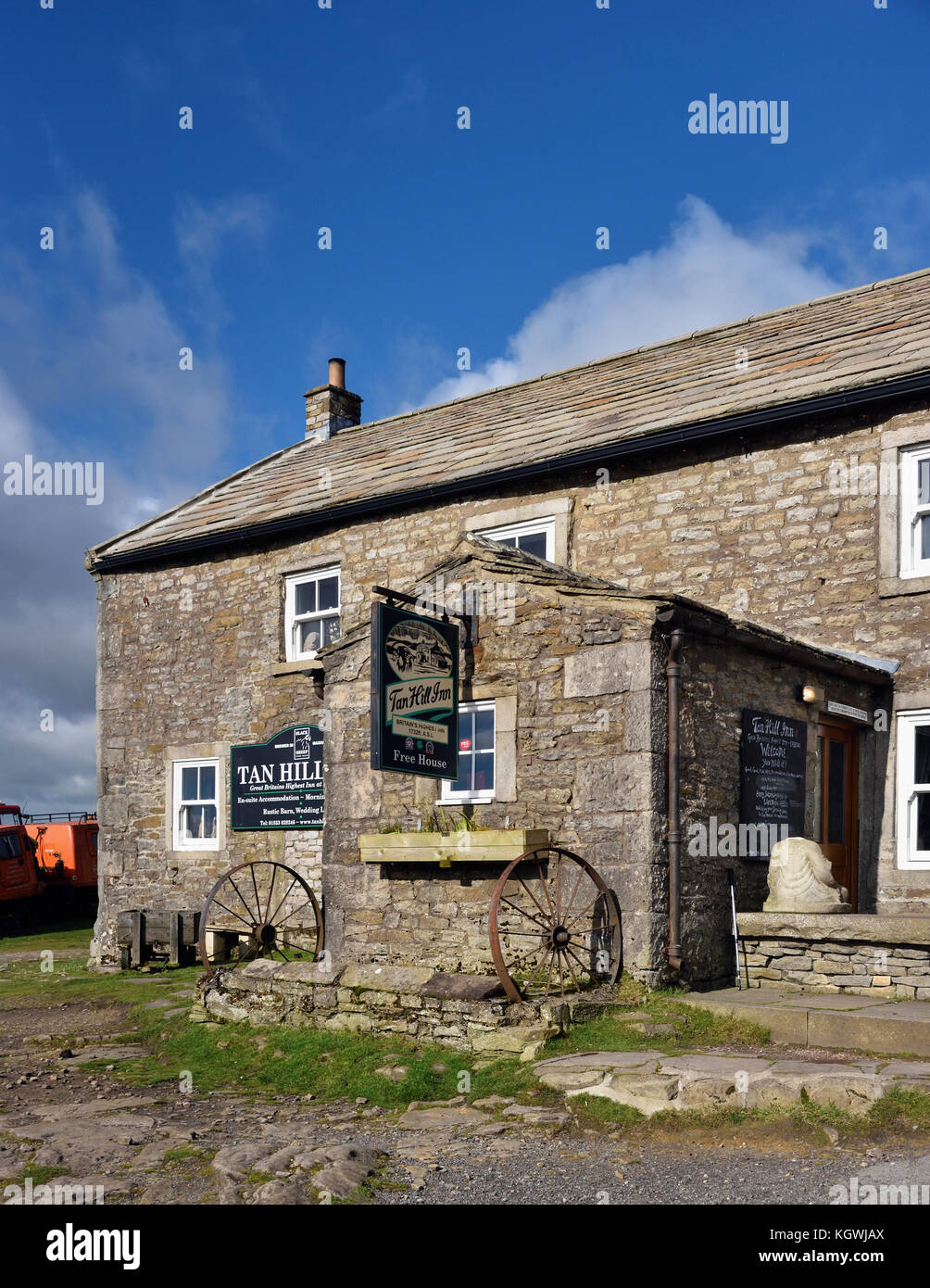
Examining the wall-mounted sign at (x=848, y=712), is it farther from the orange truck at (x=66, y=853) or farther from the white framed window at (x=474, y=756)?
the orange truck at (x=66, y=853)

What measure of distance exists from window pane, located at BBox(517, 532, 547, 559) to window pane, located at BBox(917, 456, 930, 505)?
440 centimetres

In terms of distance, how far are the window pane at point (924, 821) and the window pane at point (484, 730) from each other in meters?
4.56

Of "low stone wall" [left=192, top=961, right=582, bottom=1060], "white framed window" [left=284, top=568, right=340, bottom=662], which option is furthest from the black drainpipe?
"white framed window" [left=284, top=568, right=340, bottom=662]

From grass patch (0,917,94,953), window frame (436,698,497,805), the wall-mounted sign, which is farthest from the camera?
grass patch (0,917,94,953)

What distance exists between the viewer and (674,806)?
9188mm

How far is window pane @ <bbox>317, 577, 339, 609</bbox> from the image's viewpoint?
15.9 m

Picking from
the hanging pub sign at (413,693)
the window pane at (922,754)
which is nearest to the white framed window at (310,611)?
the hanging pub sign at (413,693)

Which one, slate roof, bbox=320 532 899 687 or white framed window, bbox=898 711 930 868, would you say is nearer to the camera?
slate roof, bbox=320 532 899 687

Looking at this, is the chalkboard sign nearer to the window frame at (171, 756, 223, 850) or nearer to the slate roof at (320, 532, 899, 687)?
the slate roof at (320, 532, 899, 687)

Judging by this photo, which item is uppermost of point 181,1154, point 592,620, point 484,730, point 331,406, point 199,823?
point 331,406

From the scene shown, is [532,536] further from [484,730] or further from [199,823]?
[199,823]

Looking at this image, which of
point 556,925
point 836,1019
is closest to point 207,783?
point 556,925

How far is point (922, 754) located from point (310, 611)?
8.25 meters

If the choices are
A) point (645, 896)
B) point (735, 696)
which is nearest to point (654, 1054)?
point (645, 896)
